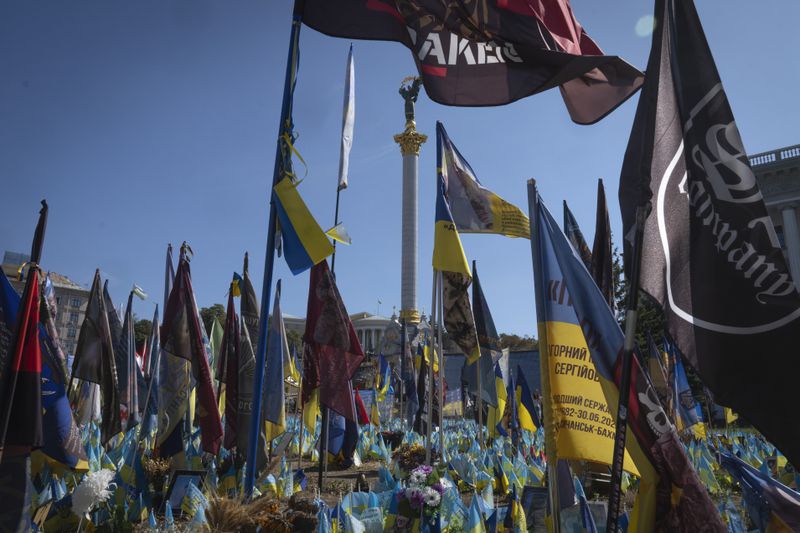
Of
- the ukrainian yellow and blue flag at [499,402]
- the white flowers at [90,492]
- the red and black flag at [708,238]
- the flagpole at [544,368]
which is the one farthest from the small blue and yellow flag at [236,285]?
the red and black flag at [708,238]

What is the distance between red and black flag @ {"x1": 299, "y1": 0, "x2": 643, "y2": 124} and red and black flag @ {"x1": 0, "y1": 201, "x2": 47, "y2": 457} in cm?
416

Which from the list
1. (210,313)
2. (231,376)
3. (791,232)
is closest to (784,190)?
(791,232)

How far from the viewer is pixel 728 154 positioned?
304 centimetres

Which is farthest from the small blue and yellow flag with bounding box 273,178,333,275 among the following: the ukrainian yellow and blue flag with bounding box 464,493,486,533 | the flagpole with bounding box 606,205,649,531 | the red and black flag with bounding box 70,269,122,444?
the red and black flag with bounding box 70,269,122,444

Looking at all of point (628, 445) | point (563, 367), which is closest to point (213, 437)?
point (563, 367)

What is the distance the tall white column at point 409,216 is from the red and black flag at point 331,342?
175 feet

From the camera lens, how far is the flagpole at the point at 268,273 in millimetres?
5848

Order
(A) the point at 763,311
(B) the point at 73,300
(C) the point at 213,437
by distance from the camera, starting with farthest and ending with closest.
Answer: (B) the point at 73,300, (C) the point at 213,437, (A) the point at 763,311

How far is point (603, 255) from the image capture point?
241 inches

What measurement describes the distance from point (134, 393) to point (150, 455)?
4.00 feet

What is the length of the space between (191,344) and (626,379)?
23.7ft

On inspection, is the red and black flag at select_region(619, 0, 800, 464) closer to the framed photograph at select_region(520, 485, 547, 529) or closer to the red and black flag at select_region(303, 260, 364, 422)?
the framed photograph at select_region(520, 485, 547, 529)

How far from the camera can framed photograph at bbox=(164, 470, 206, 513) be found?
7023 mm

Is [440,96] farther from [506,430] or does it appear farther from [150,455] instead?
[506,430]
